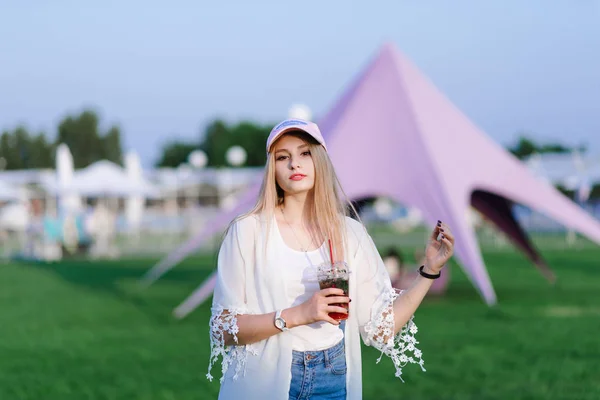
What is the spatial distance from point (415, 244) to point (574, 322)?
1763cm

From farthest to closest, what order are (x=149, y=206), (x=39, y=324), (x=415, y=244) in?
1. (x=149, y=206)
2. (x=415, y=244)
3. (x=39, y=324)

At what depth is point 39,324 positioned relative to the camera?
1065 cm

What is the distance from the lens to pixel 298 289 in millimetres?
2703

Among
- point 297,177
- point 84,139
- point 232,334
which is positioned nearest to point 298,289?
point 232,334

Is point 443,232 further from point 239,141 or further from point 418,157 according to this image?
point 239,141

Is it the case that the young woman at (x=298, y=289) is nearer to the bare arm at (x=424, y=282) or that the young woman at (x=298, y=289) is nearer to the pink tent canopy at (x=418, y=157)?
the bare arm at (x=424, y=282)

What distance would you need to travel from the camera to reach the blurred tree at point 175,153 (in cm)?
9119

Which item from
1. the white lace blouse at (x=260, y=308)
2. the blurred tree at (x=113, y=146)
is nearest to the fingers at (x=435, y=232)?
the white lace blouse at (x=260, y=308)

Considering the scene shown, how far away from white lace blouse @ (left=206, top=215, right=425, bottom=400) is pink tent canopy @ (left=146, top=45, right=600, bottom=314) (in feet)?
24.7

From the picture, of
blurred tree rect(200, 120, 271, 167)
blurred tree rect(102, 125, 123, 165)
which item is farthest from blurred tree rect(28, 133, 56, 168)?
blurred tree rect(200, 120, 271, 167)

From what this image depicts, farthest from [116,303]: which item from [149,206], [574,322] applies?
[149,206]

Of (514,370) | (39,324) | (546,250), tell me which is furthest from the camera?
(546,250)

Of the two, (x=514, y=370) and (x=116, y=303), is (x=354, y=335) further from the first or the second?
(x=116, y=303)

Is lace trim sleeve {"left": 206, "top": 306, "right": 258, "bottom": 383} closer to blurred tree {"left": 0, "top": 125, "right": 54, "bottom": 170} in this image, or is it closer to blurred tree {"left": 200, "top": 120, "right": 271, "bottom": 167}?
blurred tree {"left": 0, "top": 125, "right": 54, "bottom": 170}
